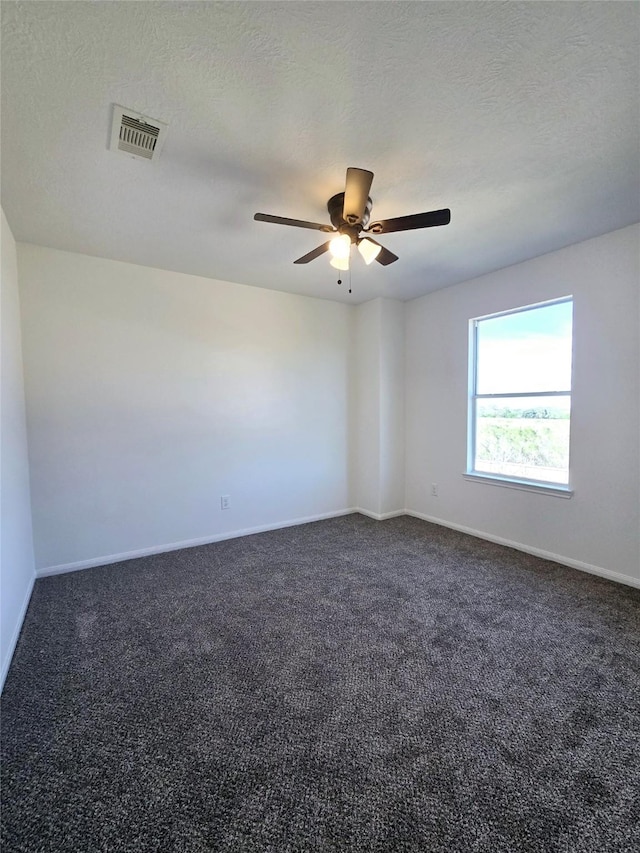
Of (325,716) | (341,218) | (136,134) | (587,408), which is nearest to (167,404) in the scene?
(136,134)

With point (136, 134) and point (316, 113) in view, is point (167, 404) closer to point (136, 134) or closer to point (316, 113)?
point (136, 134)

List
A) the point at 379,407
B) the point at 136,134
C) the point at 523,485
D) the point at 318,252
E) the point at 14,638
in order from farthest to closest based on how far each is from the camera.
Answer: the point at 379,407, the point at 523,485, the point at 318,252, the point at 14,638, the point at 136,134

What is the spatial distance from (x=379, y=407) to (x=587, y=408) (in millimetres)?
1973

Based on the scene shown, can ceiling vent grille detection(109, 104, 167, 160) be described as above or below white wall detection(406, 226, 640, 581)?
above

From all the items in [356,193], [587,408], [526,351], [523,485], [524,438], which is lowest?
[523,485]

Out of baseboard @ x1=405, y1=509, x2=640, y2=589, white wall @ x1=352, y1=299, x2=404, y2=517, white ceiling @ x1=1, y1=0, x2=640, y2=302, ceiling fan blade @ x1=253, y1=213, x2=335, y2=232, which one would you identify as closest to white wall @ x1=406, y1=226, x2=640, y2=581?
baseboard @ x1=405, y1=509, x2=640, y2=589

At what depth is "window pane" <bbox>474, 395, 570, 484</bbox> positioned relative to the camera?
10.1 feet

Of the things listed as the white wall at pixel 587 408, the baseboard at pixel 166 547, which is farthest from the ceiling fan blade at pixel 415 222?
the baseboard at pixel 166 547

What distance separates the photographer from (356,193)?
5.61 ft

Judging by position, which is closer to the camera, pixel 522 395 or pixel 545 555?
pixel 545 555

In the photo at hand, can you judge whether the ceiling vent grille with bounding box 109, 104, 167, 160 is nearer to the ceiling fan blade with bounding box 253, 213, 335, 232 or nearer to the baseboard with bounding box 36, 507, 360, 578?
the ceiling fan blade with bounding box 253, 213, 335, 232

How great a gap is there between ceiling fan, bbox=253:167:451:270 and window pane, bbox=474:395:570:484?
198 centimetres

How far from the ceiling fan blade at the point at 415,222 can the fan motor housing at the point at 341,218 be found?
0.29 ft

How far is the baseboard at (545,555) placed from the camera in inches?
106
